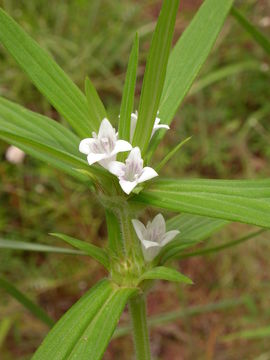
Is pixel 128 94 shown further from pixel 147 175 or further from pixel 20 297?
pixel 20 297

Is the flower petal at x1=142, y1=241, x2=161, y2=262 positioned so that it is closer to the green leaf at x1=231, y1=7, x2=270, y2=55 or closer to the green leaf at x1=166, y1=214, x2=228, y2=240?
the green leaf at x1=166, y1=214, x2=228, y2=240

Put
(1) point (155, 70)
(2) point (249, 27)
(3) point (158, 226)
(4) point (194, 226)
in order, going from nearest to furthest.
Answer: (1) point (155, 70) → (3) point (158, 226) → (4) point (194, 226) → (2) point (249, 27)

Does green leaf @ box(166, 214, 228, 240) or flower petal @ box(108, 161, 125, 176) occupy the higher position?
flower petal @ box(108, 161, 125, 176)

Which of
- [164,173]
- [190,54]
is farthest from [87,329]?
[164,173]

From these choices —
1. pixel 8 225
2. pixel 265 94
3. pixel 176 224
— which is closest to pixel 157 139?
pixel 176 224

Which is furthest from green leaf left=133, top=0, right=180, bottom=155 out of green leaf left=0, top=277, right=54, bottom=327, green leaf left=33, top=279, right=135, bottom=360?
green leaf left=0, top=277, right=54, bottom=327

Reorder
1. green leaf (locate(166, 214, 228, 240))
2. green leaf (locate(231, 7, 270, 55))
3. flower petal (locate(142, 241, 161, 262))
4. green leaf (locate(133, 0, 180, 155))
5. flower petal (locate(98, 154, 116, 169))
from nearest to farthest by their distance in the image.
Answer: green leaf (locate(133, 0, 180, 155)), flower petal (locate(98, 154, 116, 169)), flower petal (locate(142, 241, 161, 262)), green leaf (locate(166, 214, 228, 240)), green leaf (locate(231, 7, 270, 55))

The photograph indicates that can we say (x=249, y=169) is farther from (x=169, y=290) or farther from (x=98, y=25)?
(x=98, y=25)
